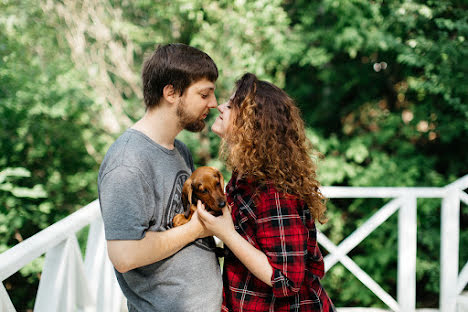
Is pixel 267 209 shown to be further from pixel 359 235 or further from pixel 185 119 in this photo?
pixel 359 235

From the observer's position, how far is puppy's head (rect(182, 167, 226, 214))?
1322 mm

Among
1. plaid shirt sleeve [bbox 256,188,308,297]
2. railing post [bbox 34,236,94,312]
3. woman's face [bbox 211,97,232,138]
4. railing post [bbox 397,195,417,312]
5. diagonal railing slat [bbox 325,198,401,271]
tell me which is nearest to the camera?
plaid shirt sleeve [bbox 256,188,308,297]

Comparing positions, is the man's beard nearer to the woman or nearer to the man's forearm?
the woman

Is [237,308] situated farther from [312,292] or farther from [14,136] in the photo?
[14,136]

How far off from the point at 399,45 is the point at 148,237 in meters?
4.82

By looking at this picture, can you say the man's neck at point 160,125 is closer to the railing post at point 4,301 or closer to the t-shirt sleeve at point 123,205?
the t-shirt sleeve at point 123,205

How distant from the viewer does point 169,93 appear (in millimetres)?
1444

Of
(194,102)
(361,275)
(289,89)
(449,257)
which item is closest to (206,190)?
(194,102)

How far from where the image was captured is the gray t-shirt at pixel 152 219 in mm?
1167

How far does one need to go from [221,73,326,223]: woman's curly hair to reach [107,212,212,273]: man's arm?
0.29 metres

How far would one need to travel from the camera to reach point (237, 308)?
140cm

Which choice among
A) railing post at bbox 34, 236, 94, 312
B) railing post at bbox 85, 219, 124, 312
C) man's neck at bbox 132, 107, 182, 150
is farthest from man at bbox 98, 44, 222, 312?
railing post at bbox 85, 219, 124, 312

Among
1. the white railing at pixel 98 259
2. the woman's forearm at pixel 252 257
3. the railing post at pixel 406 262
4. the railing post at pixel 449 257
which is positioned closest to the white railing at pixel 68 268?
the white railing at pixel 98 259

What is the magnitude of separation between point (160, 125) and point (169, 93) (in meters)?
0.13
